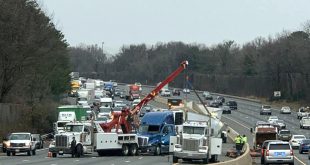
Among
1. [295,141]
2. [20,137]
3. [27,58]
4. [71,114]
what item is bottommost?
[295,141]

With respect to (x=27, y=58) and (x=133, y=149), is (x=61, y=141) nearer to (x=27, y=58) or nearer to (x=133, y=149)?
(x=133, y=149)

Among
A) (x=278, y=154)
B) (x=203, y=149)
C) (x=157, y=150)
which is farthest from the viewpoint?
(x=157, y=150)

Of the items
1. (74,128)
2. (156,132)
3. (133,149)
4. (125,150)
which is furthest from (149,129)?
(74,128)

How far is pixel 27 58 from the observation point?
79.7 meters

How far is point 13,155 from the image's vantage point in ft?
178

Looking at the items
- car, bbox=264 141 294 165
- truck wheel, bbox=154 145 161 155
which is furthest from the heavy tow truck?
car, bbox=264 141 294 165

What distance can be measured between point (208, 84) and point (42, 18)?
4076 inches

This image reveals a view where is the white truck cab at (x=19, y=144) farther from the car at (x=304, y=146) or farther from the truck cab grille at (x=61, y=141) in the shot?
the car at (x=304, y=146)

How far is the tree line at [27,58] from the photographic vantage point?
78.9m

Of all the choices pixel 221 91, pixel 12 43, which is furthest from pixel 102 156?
pixel 221 91

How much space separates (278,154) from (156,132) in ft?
38.3

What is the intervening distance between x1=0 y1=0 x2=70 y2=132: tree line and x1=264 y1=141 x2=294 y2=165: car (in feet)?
129

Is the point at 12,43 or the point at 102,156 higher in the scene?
the point at 12,43

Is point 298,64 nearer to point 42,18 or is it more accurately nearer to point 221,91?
point 221,91
